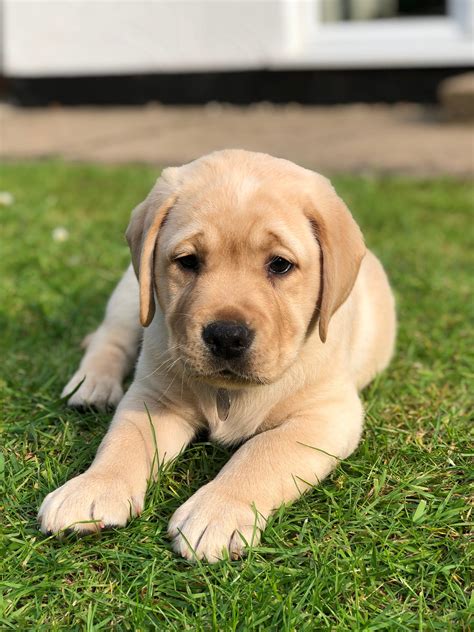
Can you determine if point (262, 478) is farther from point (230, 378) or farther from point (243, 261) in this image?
point (243, 261)

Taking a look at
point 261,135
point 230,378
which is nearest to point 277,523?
point 230,378

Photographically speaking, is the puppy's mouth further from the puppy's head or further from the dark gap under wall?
the dark gap under wall

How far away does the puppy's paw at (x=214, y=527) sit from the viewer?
2621mm

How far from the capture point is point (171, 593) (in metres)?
2.51

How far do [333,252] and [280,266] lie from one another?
0.67 ft

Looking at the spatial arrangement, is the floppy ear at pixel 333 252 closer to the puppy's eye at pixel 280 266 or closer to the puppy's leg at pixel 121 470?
the puppy's eye at pixel 280 266

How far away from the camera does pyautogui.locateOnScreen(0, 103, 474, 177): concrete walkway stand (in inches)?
388

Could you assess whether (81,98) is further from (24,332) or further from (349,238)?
(349,238)

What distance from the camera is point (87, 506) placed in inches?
108

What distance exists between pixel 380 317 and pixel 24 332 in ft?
6.41

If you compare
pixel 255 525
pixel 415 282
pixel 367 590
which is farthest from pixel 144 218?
pixel 415 282

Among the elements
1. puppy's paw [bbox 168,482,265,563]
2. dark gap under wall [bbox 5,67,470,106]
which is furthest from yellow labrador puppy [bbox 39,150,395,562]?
dark gap under wall [bbox 5,67,470,106]

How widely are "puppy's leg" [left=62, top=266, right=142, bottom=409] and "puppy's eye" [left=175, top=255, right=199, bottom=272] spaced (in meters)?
0.81

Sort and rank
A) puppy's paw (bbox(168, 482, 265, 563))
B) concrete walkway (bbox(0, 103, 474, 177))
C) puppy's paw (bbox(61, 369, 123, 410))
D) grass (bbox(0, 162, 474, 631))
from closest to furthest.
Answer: grass (bbox(0, 162, 474, 631)) < puppy's paw (bbox(168, 482, 265, 563)) < puppy's paw (bbox(61, 369, 123, 410)) < concrete walkway (bbox(0, 103, 474, 177))
